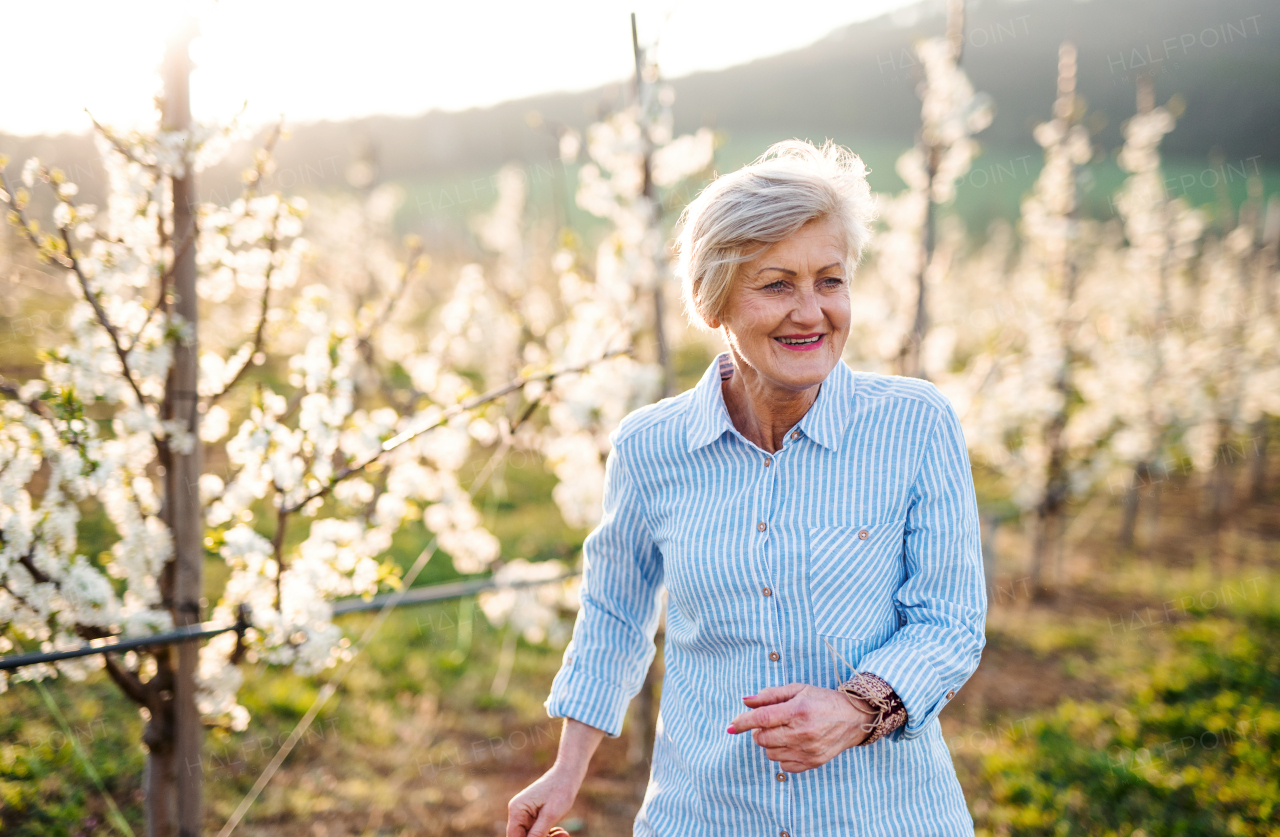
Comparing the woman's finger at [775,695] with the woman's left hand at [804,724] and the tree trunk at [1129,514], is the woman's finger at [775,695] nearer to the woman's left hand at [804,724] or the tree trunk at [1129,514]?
the woman's left hand at [804,724]

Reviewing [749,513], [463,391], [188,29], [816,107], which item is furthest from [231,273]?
[816,107]

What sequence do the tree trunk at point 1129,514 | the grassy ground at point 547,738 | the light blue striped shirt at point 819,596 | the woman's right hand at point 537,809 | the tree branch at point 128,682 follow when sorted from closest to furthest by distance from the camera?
the light blue striped shirt at point 819,596
the woman's right hand at point 537,809
the tree branch at point 128,682
the grassy ground at point 547,738
the tree trunk at point 1129,514

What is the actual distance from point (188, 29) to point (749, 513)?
2.18 metres

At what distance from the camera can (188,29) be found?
221 cm

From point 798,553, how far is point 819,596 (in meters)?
0.09

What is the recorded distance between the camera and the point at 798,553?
4.61 feet

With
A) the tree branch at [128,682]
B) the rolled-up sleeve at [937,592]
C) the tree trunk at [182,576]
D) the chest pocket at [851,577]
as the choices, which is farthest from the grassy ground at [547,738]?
the rolled-up sleeve at [937,592]

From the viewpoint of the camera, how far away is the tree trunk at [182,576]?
229 centimetres

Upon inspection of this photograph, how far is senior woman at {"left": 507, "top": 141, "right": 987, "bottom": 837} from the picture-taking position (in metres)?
1.37

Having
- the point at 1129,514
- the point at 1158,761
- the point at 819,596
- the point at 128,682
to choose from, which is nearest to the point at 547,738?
the point at 128,682

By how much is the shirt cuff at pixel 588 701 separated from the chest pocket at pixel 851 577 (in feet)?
1.58

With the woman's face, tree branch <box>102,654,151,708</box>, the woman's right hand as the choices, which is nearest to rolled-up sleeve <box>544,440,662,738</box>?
the woman's right hand

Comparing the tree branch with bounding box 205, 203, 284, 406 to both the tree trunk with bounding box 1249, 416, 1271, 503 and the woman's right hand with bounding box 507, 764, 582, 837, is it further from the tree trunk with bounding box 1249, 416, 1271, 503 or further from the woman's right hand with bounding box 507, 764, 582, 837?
the tree trunk with bounding box 1249, 416, 1271, 503

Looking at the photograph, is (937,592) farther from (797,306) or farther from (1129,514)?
(1129,514)
